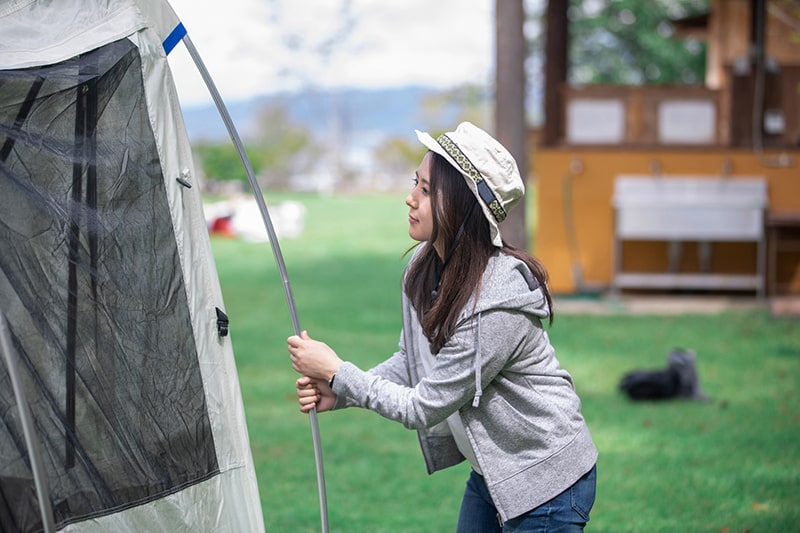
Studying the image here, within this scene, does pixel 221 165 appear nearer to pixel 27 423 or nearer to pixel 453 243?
pixel 453 243

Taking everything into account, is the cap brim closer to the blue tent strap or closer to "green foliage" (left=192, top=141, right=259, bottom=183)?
the blue tent strap

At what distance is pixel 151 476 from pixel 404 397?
2.42 feet

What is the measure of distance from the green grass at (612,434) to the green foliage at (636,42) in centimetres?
1613

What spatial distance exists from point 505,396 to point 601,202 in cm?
852

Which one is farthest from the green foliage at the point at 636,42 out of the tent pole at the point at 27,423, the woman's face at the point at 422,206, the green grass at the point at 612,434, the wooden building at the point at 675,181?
the tent pole at the point at 27,423

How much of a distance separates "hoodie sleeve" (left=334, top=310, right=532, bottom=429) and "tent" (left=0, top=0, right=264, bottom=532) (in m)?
0.62

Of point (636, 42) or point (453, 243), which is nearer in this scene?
point (453, 243)

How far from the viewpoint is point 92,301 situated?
2.71 meters

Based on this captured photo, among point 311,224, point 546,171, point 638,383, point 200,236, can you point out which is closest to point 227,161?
point 311,224

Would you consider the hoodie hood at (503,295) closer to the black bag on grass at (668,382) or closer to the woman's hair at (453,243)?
the woman's hair at (453,243)

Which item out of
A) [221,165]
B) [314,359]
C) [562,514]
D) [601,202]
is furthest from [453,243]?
[221,165]

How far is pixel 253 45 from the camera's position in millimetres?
78000

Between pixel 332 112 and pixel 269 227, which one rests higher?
pixel 332 112

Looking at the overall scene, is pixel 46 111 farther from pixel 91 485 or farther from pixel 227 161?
pixel 227 161
